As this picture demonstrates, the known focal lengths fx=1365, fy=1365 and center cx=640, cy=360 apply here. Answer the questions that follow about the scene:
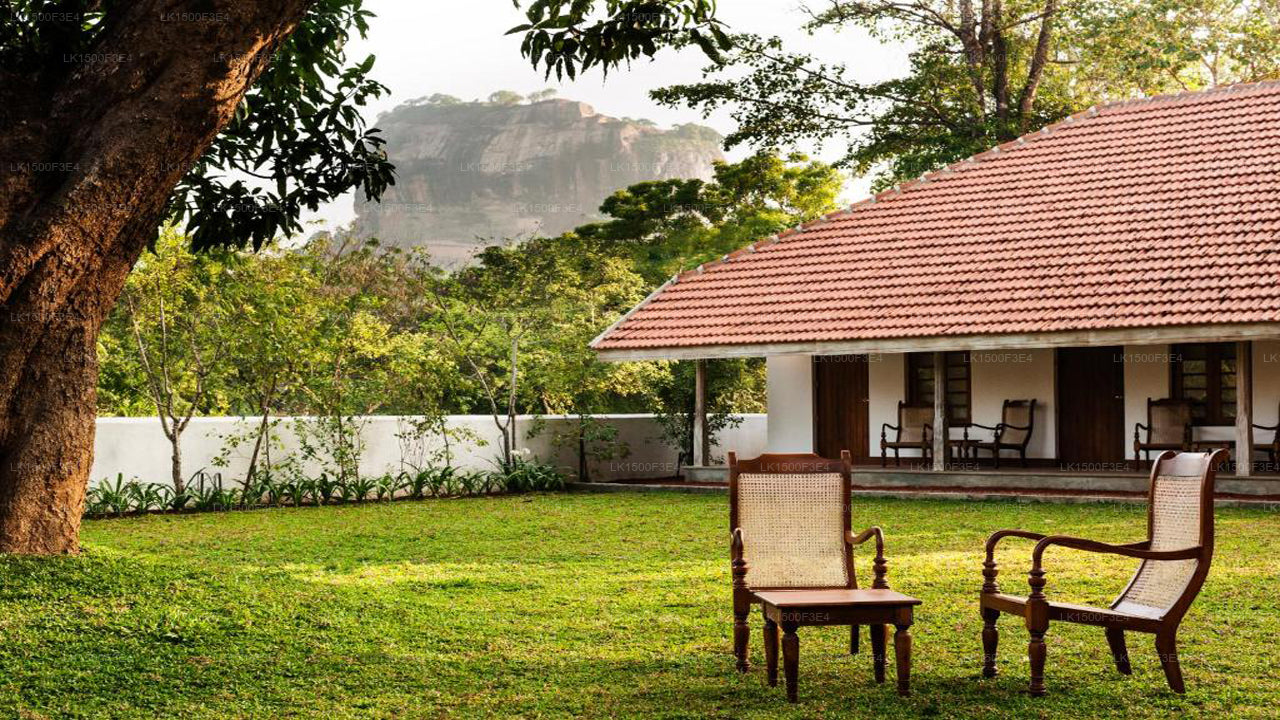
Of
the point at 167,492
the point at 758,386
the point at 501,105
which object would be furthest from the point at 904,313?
the point at 501,105

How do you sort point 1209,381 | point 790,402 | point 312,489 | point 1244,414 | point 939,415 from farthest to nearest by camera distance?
1. point 790,402
2. point 939,415
3. point 1209,381
4. point 312,489
5. point 1244,414

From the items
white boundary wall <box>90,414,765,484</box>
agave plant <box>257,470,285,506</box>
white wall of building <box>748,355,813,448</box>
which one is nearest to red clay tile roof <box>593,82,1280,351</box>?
white wall of building <box>748,355,813,448</box>

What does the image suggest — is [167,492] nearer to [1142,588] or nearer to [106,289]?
[106,289]

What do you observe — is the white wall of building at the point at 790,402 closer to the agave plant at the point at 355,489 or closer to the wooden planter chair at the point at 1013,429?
the wooden planter chair at the point at 1013,429

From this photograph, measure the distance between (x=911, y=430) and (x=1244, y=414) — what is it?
492cm

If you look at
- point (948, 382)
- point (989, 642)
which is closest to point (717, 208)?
point (948, 382)

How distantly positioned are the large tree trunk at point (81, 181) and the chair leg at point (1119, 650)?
17.1ft

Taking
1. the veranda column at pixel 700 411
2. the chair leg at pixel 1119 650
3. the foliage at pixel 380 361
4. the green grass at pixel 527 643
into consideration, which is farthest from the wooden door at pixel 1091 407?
the chair leg at pixel 1119 650

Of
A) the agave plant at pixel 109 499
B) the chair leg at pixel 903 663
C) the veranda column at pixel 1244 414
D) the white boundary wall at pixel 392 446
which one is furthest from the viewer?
the white boundary wall at pixel 392 446

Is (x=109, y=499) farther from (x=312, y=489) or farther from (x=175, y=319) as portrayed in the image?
(x=312, y=489)

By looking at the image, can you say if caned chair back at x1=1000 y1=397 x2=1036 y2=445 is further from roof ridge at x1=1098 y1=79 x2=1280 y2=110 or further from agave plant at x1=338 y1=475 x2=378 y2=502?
agave plant at x1=338 y1=475 x2=378 y2=502

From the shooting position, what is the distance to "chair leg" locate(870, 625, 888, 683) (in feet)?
20.9

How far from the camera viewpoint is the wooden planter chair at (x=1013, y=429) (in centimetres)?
1928

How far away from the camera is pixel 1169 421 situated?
1766 centimetres
